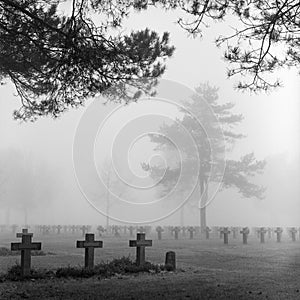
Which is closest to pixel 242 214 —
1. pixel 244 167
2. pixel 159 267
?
pixel 244 167

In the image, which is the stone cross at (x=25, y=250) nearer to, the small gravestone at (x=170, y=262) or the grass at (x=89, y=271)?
the grass at (x=89, y=271)

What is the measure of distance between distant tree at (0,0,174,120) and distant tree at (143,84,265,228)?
24875mm

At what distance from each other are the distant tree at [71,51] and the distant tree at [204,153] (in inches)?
979

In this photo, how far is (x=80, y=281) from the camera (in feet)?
28.2

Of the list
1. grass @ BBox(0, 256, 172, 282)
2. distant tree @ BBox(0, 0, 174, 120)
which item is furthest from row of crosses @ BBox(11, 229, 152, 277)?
distant tree @ BBox(0, 0, 174, 120)

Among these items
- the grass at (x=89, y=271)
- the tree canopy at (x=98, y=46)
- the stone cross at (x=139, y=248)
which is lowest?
the grass at (x=89, y=271)

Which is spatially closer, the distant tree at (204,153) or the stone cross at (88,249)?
the stone cross at (88,249)

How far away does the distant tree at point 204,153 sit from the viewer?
36094mm

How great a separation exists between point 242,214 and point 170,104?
34437 mm

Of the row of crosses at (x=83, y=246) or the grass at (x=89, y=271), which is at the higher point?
the row of crosses at (x=83, y=246)

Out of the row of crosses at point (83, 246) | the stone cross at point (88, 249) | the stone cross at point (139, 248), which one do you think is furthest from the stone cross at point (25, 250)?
the stone cross at point (139, 248)

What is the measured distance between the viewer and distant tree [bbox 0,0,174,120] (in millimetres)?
10031

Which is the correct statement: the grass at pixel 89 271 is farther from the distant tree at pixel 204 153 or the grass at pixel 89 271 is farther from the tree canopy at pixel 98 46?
the distant tree at pixel 204 153

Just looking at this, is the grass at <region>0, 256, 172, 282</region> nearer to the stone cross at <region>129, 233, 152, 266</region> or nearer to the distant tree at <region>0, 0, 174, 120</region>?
the stone cross at <region>129, 233, 152, 266</region>
